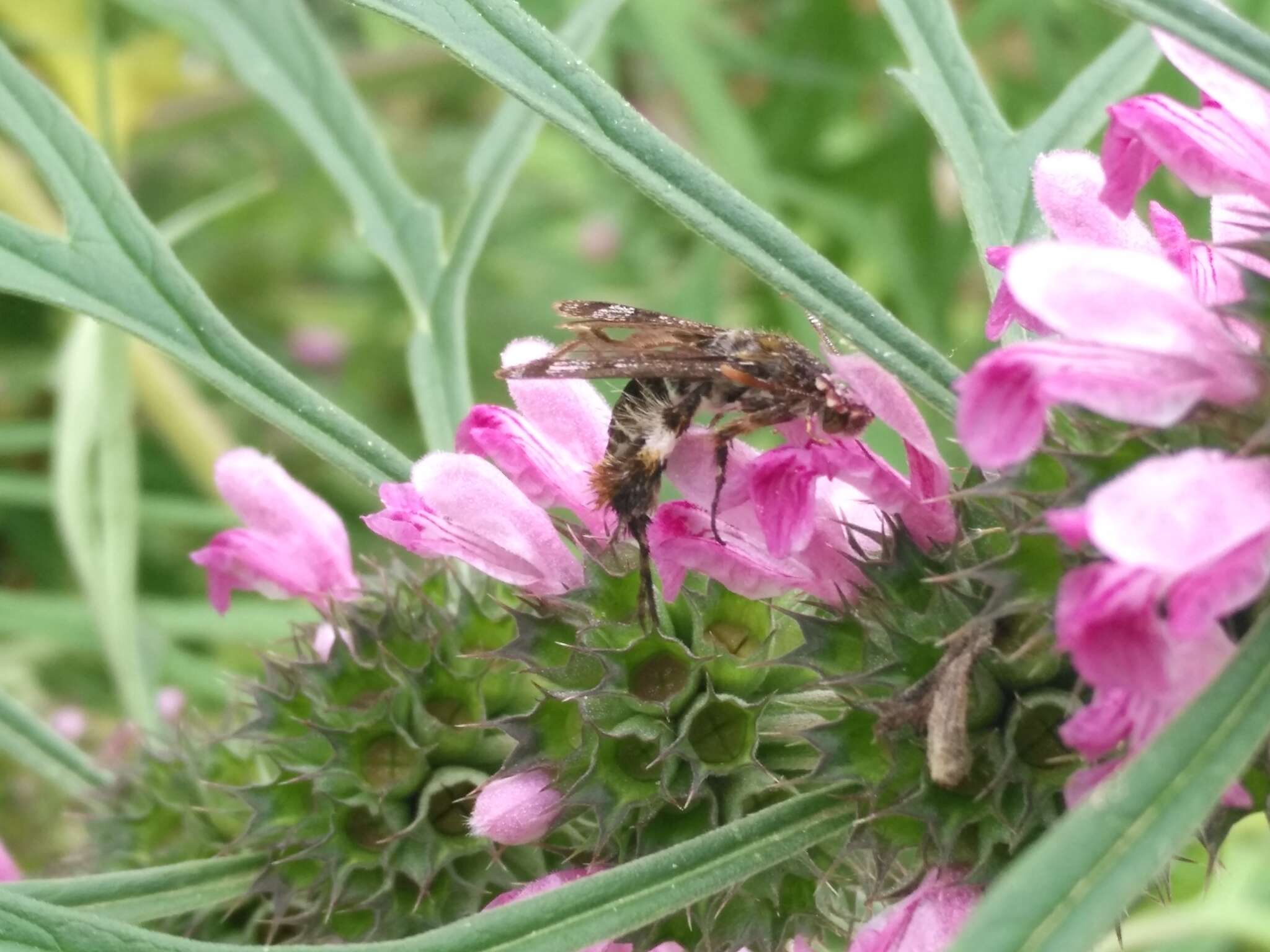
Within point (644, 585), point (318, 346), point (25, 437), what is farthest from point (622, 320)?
point (318, 346)

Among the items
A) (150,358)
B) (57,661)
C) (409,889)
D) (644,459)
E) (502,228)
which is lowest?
(57,661)

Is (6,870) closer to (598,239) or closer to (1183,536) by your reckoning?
(1183,536)

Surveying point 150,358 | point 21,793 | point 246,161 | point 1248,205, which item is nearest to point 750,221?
point 1248,205

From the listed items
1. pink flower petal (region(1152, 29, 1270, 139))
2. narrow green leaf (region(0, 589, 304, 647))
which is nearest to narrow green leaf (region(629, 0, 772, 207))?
narrow green leaf (region(0, 589, 304, 647))

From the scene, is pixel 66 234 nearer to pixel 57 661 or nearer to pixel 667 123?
pixel 57 661

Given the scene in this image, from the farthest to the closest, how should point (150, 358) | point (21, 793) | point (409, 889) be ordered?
point (150, 358)
point (21, 793)
point (409, 889)

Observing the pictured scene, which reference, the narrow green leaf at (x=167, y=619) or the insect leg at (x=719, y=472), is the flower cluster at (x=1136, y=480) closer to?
the insect leg at (x=719, y=472)

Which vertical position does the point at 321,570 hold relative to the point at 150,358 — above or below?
above
